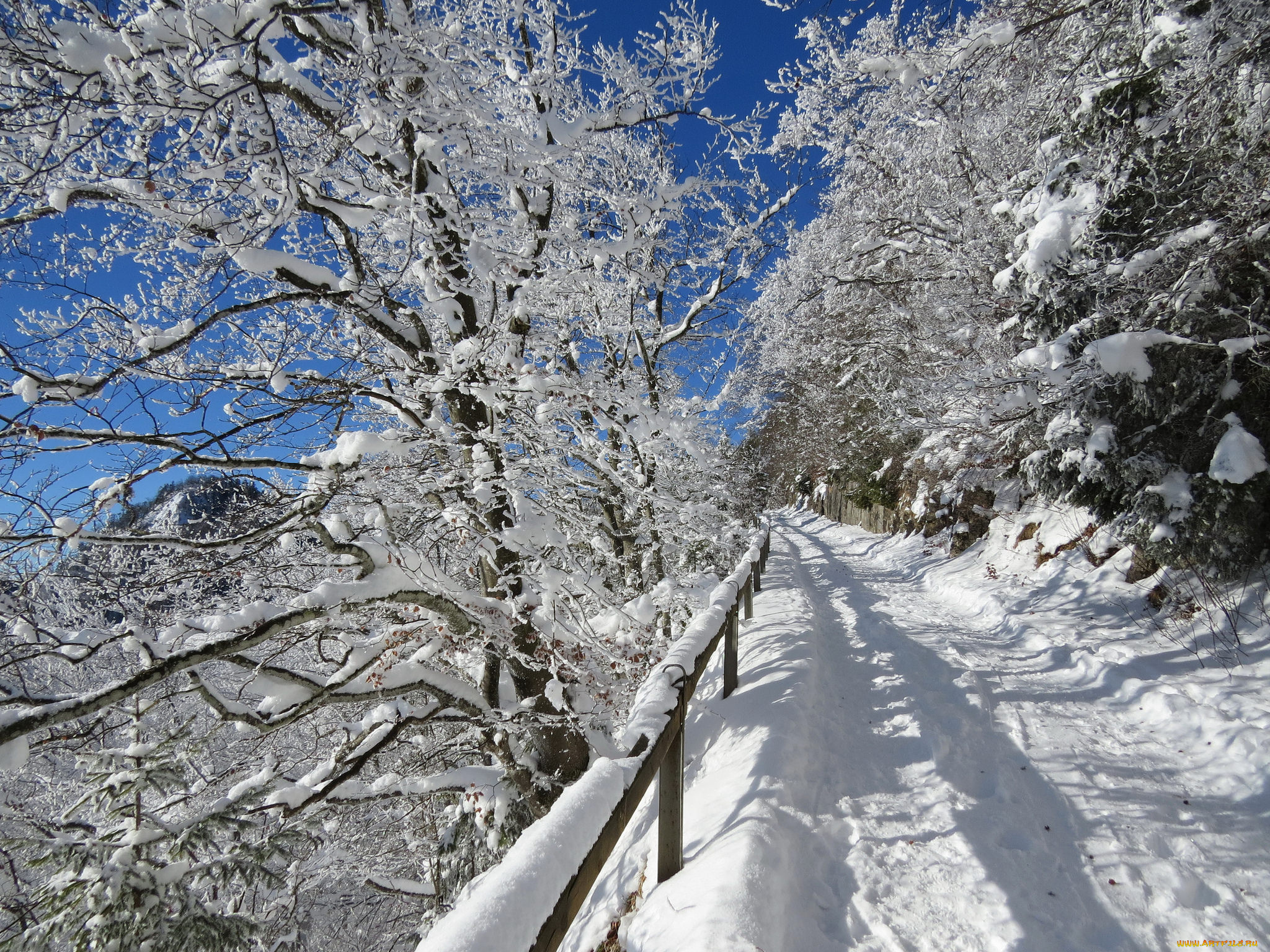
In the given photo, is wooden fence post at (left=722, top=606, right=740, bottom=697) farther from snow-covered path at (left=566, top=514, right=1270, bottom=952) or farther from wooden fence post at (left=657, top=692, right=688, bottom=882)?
wooden fence post at (left=657, top=692, right=688, bottom=882)

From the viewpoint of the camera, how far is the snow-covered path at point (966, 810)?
229cm

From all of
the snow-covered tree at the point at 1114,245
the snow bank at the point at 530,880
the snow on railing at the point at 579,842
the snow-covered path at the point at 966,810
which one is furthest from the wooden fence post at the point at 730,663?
the snow-covered tree at the point at 1114,245

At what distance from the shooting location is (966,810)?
3.08 metres

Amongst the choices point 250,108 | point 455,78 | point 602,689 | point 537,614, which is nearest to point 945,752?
point 602,689

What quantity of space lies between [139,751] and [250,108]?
5045 millimetres

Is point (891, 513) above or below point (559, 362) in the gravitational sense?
below

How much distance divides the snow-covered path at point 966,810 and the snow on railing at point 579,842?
0.54 m

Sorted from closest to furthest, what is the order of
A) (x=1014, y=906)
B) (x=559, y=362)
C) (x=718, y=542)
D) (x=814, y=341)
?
(x=1014, y=906) < (x=559, y=362) < (x=718, y=542) < (x=814, y=341)

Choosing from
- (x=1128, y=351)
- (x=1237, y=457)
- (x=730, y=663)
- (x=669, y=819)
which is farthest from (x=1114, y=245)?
(x=669, y=819)

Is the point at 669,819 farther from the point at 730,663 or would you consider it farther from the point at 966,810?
the point at 730,663

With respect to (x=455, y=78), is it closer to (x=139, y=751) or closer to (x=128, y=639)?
(x=128, y=639)

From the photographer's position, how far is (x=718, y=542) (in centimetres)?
822

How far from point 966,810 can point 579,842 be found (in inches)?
110

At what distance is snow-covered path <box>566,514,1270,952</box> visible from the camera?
2.29 meters
